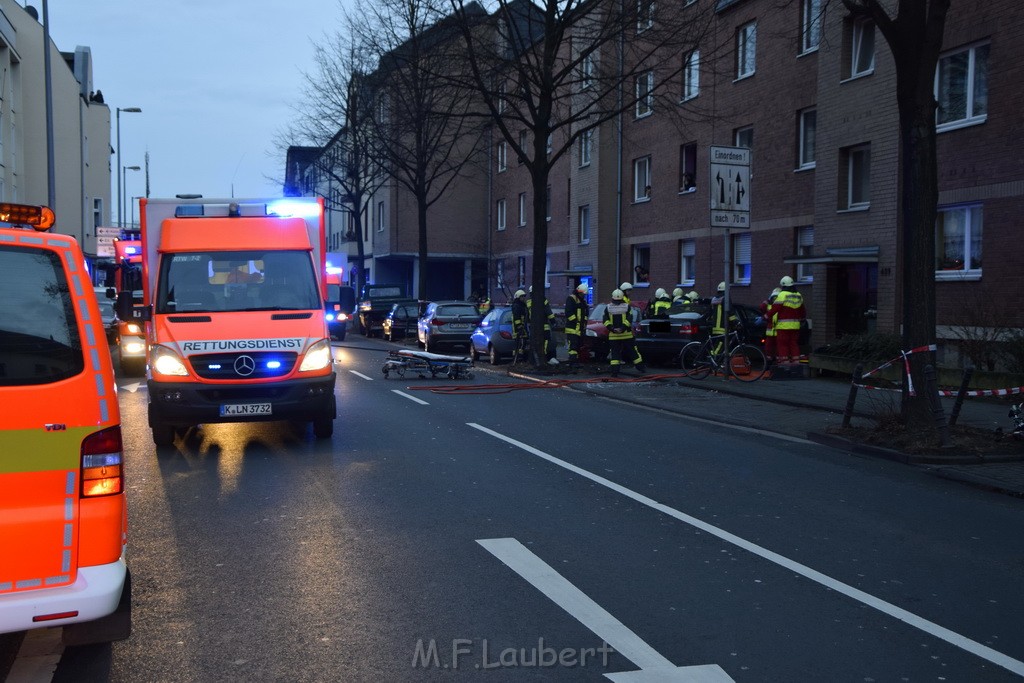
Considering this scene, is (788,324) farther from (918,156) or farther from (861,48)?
(918,156)

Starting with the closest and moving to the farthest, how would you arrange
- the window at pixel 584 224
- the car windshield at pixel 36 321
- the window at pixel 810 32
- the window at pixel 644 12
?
the car windshield at pixel 36 321, the window at pixel 644 12, the window at pixel 810 32, the window at pixel 584 224

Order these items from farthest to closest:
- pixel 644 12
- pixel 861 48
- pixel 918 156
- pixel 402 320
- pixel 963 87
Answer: pixel 402 320 < pixel 861 48 < pixel 644 12 < pixel 963 87 < pixel 918 156

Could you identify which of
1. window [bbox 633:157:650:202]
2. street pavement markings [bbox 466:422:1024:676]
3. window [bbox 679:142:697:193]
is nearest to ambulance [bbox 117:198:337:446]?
street pavement markings [bbox 466:422:1024:676]

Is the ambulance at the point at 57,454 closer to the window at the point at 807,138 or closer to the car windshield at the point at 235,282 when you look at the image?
the car windshield at the point at 235,282

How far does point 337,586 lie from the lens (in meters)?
5.58

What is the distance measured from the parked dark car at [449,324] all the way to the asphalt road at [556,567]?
17551mm

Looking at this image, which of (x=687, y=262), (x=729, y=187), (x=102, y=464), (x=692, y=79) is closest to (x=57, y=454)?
(x=102, y=464)

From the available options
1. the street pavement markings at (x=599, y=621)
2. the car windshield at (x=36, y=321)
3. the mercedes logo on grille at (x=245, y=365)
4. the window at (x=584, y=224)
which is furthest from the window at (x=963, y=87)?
the window at (x=584, y=224)

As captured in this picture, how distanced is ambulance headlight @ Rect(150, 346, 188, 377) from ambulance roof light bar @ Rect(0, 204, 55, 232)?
531 cm

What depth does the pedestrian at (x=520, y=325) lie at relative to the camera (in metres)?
23.3

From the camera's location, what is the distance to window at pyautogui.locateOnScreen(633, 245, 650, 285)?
115 feet

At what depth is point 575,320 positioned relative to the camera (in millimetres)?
21391

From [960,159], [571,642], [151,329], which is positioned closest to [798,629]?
[571,642]

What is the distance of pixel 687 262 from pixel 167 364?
78.3ft
